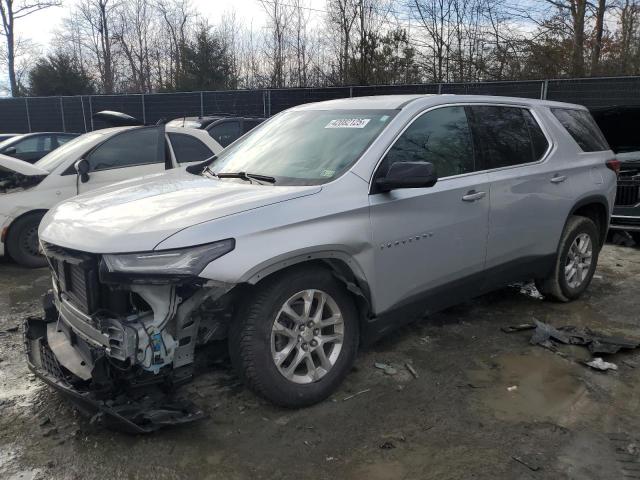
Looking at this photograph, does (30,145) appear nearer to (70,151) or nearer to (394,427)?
(70,151)

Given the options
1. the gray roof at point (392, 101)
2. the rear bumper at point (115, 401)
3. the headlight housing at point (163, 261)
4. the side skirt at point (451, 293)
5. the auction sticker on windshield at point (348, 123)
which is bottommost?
the rear bumper at point (115, 401)

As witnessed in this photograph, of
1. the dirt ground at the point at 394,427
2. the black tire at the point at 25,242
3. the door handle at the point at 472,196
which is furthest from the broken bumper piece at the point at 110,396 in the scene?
the black tire at the point at 25,242

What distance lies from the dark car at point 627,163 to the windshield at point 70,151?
6.54 meters

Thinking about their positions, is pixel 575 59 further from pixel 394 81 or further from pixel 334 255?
pixel 334 255

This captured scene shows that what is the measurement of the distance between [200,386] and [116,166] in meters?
4.27

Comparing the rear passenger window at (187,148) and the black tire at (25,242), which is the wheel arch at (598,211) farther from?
the black tire at (25,242)

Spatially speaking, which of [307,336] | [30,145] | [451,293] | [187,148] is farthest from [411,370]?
[30,145]

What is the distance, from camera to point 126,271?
2592mm

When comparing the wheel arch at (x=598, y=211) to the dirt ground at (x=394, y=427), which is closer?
the dirt ground at (x=394, y=427)

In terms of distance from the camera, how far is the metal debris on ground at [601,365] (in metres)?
3.75

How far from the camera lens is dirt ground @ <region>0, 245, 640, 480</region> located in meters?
2.69

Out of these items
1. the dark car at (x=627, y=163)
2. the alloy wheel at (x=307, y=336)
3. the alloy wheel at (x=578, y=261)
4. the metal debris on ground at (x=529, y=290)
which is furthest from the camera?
the dark car at (x=627, y=163)

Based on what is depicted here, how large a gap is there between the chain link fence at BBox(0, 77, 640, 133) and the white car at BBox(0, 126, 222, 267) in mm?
7839

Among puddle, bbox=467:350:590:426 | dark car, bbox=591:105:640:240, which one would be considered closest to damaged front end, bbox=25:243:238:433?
puddle, bbox=467:350:590:426
